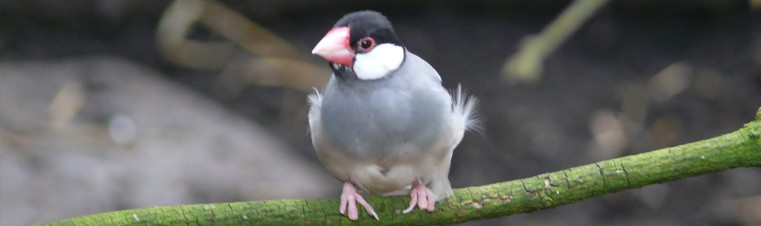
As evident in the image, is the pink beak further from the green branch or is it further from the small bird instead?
the green branch

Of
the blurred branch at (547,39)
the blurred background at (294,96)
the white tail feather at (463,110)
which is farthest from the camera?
the blurred branch at (547,39)

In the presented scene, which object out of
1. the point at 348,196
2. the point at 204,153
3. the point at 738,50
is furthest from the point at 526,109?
the point at 348,196

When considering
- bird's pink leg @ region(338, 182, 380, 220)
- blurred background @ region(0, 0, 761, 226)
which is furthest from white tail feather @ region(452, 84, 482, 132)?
blurred background @ region(0, 0, 761, 226)

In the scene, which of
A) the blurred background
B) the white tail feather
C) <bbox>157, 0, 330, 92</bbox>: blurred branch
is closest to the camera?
the white tail feather

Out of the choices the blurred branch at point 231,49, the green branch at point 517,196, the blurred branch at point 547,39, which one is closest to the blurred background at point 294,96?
the blurred branch at point 231,49

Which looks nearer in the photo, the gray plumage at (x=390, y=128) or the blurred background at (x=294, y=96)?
the gray plumage at (x=390, y=128)

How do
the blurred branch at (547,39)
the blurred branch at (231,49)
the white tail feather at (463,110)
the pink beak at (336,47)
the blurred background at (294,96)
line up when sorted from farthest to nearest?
1. the blurred branch at (231,49)
2. the blurred branch at (547,39)
3. the blurred background at (294,96)
4. the white tail feather at (463,110)
5. the pink beak at (336,47)

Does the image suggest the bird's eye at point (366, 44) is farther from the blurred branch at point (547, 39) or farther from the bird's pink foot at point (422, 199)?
the blurred branch at point (547, 39)

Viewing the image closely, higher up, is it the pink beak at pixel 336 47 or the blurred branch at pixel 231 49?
the blurred branch at pixel 231 49
